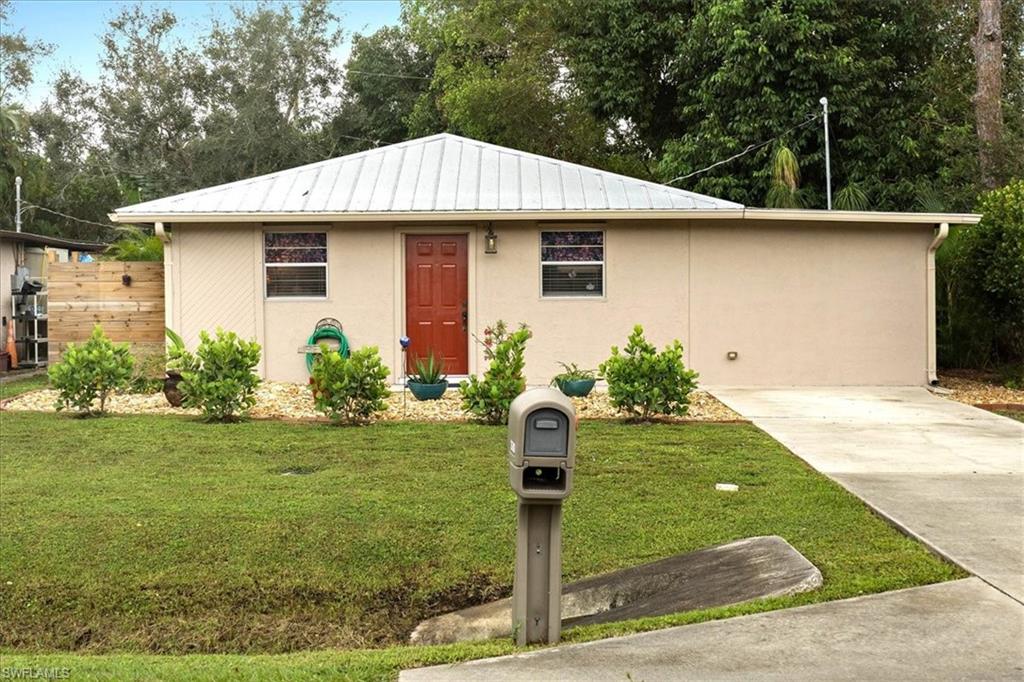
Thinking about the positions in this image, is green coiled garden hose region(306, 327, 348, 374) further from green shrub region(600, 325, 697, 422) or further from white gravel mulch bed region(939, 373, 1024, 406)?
white gravel mulch bed region(939, 373, 1024, 406)

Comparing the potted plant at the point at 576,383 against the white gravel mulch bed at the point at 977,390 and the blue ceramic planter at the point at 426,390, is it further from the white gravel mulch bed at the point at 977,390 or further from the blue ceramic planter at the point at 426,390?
the white gravel mulch bed at the point at 977,390

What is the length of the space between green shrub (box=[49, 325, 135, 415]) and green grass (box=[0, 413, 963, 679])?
70.9 inches

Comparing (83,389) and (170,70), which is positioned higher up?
(170,70)

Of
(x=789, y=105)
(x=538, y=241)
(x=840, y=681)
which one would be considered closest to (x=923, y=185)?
(x=789, y=105)

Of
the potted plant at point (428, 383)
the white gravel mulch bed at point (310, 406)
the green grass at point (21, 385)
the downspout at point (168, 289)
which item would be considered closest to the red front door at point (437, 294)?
the white gravel mulch bed at point (310, 406)

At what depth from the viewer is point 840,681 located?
3.22m

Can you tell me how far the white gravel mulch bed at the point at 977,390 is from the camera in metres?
11.7

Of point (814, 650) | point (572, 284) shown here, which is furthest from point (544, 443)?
point (572, 284)

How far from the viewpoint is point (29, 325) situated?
58.6 feet

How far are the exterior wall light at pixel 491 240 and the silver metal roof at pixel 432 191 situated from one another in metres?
0.34

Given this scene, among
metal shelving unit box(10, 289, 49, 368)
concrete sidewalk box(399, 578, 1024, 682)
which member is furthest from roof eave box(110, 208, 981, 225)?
concrete sidewalk box(399, 578, 1024, 682)

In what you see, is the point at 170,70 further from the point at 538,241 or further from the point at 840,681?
the point at 840,681

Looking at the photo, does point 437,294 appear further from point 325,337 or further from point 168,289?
point 168,289

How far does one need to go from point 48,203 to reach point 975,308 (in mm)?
33264
